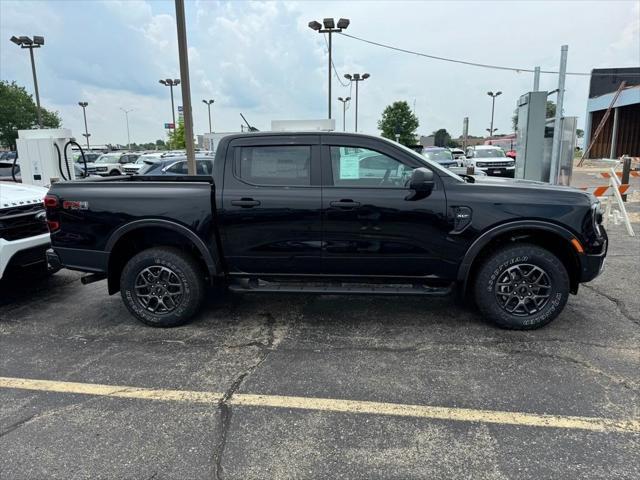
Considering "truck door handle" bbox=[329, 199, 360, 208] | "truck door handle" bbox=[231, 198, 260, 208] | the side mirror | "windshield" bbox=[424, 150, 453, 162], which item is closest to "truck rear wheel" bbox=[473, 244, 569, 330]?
the side mirror

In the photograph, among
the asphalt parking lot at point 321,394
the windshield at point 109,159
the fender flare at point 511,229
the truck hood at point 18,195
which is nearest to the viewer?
the asphalt parking lot at point 321,394

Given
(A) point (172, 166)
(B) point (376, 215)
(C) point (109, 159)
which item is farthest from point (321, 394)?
(C) point (109, 159)

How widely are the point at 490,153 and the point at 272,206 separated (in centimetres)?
2134

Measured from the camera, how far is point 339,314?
15.7 ft

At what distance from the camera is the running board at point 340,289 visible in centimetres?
422

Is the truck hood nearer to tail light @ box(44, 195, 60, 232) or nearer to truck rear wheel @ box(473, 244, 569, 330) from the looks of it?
tail light @ box(44, 195, 60, 232)

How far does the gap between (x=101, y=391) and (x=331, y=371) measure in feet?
5.49

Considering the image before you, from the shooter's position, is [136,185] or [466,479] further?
[136,185]

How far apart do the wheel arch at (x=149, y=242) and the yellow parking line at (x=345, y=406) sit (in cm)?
128

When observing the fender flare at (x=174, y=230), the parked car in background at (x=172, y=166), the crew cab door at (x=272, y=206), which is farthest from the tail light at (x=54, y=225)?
the parked car in background at (x=172, y=166)

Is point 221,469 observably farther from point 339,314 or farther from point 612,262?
point 612,262

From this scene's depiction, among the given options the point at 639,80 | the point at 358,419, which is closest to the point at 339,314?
the point at 358,419

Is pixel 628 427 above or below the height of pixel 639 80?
below

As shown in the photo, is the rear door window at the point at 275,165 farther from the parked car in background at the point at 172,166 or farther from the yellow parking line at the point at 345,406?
the parked car in background at the point at 172,166
